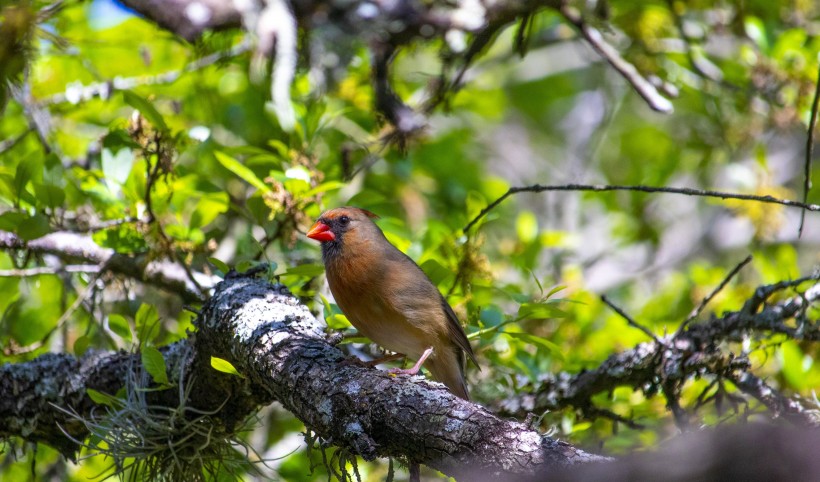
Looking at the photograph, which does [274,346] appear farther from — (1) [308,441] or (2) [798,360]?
(2) [798,360]

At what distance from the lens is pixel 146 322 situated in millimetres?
3887

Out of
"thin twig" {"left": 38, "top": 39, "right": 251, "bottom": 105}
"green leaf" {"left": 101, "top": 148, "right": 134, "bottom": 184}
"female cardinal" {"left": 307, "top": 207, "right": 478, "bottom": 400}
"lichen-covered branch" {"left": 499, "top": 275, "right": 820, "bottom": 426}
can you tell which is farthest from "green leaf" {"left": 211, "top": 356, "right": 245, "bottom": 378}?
"thin twig" {"left": 38, "top": 39, "right": 251, "bottom": 105}

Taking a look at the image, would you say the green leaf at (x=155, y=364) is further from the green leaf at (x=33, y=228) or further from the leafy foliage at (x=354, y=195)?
the green leaf at (x=33, y=228)

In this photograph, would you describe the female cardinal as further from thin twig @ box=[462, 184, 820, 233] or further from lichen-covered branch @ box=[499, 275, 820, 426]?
thin twig @ box=[462, 184, 820, 233]

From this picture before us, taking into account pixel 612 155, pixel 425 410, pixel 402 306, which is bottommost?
pixel 612 155

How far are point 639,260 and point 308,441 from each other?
593cm

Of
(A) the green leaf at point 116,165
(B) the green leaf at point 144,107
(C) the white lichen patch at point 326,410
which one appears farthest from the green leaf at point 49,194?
(C) the white lichen patch at point 326,410

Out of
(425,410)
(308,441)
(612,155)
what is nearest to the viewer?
(425,410)

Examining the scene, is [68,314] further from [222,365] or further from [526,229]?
[526,229]

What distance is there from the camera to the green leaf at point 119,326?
3.96m

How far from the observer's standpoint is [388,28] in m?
4.00

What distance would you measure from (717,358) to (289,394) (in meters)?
2.00

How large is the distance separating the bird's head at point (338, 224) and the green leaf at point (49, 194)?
4.06ft

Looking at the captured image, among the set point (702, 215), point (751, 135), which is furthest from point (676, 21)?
point (702, 215)
